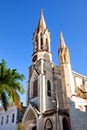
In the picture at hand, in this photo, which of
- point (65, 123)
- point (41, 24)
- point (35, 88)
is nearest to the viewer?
point (65, 123)

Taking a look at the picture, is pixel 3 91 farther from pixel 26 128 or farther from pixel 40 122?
pixel 26 128

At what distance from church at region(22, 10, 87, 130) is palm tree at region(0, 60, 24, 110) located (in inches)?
332

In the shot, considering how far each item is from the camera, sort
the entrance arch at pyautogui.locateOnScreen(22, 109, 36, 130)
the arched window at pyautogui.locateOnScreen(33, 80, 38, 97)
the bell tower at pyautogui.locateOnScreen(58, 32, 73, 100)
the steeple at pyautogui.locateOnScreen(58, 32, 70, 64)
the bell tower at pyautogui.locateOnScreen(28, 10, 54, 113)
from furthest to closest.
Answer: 1. the steeple at pyautogui.locateOnScreen(58, 32, 70, 64)
2. the arched window at pyautogui.locateOnScreen(33, 80, 38, 97)
3. the bell tower at pyautogui.locateOnScreen(28, 10, 54, 113)
4. the bell tower at pyautogui.locateOnScreen(58, 32, 73, 100)
5. the entrance arch at pyautogui.locateOnScreen(22, 109, 36, 130)

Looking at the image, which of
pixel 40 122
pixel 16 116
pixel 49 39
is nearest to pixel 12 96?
pixel 40 122

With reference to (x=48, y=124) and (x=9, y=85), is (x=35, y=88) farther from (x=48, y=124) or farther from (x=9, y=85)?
(x=9, y=85)

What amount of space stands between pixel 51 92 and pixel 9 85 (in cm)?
1601

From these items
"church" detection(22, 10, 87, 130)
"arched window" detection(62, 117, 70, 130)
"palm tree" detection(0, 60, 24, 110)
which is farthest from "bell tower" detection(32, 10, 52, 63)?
"palm tree" detection(0, 60, 24, 110)

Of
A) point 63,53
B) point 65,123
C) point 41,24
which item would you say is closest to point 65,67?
point 63,53

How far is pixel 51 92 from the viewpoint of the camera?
33.4 m

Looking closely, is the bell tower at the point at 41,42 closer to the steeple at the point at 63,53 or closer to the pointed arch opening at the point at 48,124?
the steeple at the point at 63,53

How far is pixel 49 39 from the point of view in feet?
150

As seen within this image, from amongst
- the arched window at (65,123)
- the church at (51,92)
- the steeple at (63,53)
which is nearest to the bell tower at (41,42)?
the church at (51,92)

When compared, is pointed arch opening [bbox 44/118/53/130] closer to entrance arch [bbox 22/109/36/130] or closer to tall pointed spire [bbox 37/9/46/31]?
entrance arch [bbox 22/109/36/130]

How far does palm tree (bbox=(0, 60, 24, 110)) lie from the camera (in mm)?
18031
